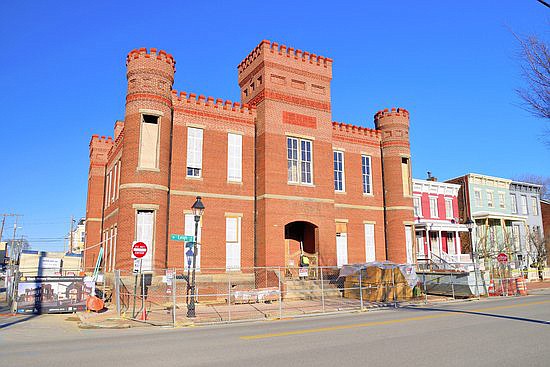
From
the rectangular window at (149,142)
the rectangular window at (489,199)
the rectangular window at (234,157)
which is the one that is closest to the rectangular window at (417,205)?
the rectangular window at (489,199)

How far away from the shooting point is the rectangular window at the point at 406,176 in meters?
30.9

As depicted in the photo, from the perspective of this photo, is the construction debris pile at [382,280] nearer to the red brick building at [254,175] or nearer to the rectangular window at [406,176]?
the red brick building at [254,175]

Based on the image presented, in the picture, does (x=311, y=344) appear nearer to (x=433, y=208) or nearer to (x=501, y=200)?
(x=433, y=208)

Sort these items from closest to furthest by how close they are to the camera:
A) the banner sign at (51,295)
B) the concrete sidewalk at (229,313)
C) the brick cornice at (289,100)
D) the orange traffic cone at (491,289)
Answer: the concrete sidewalk at (229,313) → the banner sign at (51,295) → the brick cornice at (289,100) → the orange traffic cone at (491,289)

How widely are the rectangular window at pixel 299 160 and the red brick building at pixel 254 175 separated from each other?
6 cm

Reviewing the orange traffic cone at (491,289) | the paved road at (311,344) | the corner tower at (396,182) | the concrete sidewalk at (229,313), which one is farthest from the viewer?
the corner tower at (396,182)

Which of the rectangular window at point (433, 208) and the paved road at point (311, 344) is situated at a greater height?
the rectangular window at point (433, 208)

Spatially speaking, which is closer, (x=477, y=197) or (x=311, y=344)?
(x=311, y=344)

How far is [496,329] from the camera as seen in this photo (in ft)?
38.0

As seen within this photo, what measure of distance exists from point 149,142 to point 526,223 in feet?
144

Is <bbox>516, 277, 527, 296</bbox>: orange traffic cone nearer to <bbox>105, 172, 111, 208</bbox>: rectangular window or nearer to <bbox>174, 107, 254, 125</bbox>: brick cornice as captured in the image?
<bbox>174, 107, 254, 125</bbox>: brick cornice

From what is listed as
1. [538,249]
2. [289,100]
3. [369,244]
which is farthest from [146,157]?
[538,249]

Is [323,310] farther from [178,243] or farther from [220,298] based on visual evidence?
[178,243]

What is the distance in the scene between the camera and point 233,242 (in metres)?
24.2
